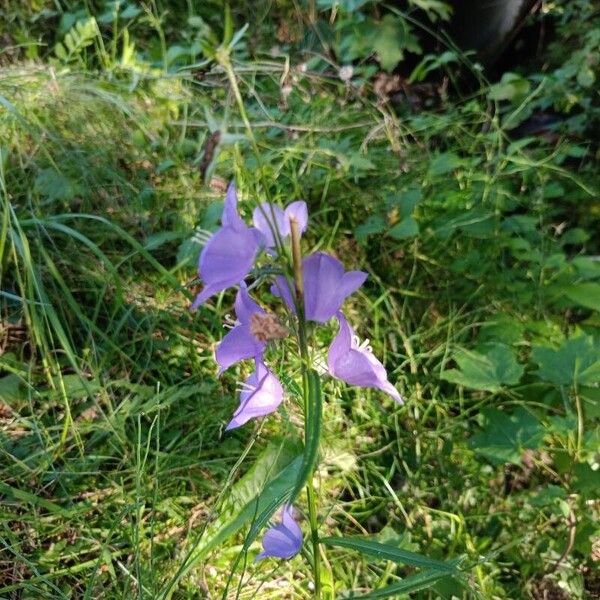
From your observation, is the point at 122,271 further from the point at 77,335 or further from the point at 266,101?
the point at 266,101

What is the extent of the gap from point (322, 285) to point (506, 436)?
732 millimetres

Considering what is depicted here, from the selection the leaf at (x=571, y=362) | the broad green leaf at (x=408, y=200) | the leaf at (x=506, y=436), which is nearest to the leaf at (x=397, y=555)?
the leaf at (x=506, y=436)

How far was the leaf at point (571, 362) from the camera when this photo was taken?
1.29 m

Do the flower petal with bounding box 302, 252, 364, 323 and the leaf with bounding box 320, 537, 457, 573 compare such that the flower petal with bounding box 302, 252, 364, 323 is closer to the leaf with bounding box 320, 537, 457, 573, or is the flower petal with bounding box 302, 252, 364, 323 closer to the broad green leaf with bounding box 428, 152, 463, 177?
the leaf with bounding box 320, 537, 457, 573

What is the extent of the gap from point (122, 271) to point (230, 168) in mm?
447

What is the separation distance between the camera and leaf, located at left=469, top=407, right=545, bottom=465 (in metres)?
1.24

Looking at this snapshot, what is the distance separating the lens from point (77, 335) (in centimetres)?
149

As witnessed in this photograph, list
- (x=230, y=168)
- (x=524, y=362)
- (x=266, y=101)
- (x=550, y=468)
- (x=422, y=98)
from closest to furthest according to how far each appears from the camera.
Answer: (x=550, y=468) → (x=524, y=362) → (x=230, y=168) → (x=266, y=101) → (x=422, y=98)

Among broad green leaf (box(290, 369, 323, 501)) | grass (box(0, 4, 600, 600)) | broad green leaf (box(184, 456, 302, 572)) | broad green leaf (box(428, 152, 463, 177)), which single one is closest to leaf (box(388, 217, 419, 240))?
grass (box(0, 4, 600, 600))

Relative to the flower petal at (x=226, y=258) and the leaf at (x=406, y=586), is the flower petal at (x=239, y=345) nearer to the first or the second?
the flower petal at (x=226, y=258)

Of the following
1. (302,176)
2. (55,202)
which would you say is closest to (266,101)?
(302,176)

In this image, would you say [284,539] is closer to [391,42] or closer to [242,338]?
[242,338]

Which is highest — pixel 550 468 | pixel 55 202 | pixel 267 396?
pixel 267 396

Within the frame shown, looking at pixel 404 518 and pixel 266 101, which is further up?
pixel 266 101
